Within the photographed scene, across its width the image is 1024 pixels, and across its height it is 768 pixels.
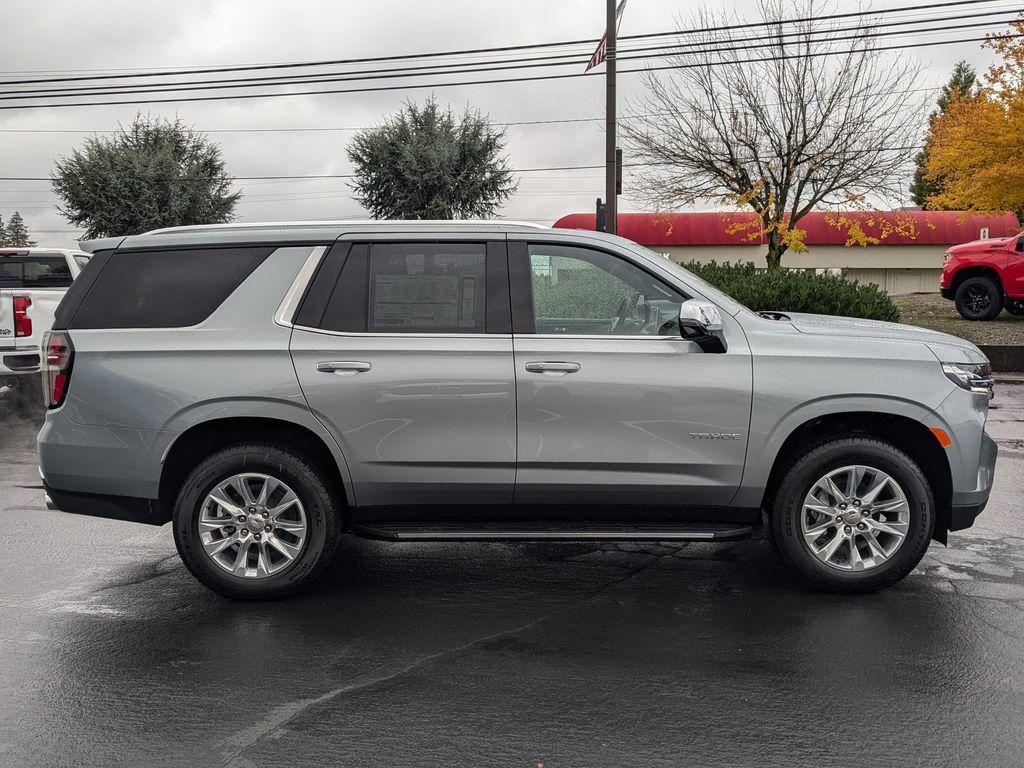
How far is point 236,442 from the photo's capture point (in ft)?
16.8

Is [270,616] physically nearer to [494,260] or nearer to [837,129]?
[494,260]

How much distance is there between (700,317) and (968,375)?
1444 mm

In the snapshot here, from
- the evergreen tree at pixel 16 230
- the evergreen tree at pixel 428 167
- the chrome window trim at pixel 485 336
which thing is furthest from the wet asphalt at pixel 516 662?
the evergreen tree at pixel 16 230

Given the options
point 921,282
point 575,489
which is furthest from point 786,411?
point 921,282

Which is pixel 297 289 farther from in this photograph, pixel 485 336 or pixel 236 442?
pixel 485 336

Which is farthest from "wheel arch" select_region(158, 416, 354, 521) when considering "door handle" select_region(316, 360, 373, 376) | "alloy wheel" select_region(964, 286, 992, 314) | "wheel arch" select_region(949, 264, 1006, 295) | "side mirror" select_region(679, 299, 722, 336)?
"alloy wheel" select_region(964, 286, 992, 314)

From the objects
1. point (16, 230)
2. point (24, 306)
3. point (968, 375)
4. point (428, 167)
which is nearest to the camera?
point (968, 375)

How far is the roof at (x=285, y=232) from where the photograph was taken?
17.1 ft

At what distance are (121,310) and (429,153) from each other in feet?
126

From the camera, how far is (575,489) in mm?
4980

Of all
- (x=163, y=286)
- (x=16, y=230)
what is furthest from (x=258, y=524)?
(x=16, y=230)

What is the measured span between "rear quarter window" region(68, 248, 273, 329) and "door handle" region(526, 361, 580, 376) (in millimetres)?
1510

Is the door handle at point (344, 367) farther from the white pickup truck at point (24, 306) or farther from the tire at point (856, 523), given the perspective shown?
the white pickup truck at point (24, 306)

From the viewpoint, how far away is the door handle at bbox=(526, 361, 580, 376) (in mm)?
4922
